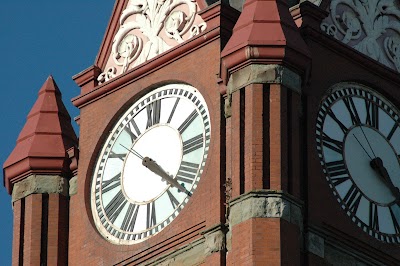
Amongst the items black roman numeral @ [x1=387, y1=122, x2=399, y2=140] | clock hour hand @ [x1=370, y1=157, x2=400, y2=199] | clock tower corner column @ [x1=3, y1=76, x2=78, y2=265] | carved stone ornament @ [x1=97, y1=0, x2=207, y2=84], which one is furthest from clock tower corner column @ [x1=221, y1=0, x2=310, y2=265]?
clock tower corner column @ [x1=3, y1=76, x2=78, y2=265]

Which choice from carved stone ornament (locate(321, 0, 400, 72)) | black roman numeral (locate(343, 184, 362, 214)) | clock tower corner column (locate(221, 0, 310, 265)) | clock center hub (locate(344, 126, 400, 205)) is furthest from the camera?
carved stone ornament (locate(321, 0, 400, 72))

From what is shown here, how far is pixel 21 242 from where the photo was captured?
44.6 meters

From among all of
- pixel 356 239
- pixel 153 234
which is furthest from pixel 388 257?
pixel 153 234

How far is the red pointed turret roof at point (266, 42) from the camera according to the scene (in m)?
42.0

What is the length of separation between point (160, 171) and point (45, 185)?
254cm

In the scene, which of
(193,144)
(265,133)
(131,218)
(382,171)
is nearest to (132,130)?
(193,144)

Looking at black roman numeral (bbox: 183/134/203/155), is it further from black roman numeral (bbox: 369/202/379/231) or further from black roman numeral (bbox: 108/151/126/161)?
black roman numeral (bbox: 369/202/379/231)

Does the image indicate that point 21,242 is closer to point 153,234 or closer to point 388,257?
point 153,234

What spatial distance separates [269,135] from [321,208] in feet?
4.44

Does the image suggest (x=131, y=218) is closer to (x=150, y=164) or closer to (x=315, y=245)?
(x=150, y=164)

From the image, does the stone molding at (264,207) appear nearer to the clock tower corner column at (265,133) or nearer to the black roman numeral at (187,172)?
the clock tower corner column at (265,133)

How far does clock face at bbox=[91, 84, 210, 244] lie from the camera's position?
140 feet

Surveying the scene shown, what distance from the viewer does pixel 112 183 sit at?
43812 mm

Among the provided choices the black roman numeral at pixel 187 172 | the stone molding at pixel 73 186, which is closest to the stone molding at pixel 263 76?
the black roman numeral at pixel 187 172
